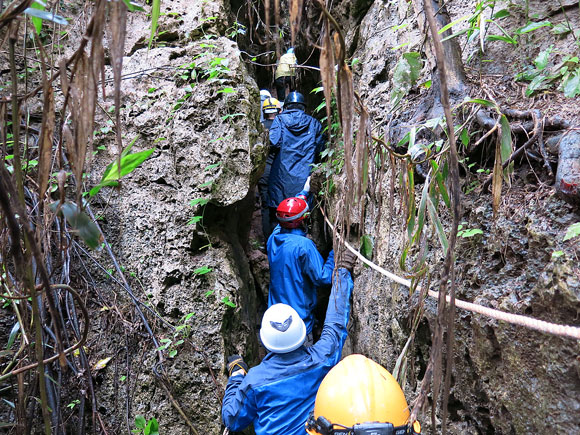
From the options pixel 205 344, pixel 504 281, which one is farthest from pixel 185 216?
pixel 504 281

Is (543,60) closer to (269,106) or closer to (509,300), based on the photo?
(509,300)

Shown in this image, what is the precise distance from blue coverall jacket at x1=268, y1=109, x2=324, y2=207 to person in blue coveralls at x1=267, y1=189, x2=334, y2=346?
2.75 ft

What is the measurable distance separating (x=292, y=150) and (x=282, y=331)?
3360 millimetres

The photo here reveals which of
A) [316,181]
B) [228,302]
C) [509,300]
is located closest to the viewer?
[509,300]

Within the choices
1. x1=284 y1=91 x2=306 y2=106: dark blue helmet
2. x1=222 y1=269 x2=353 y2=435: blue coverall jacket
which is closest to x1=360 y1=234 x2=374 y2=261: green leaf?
x1=222 y1=269 x2=353 y2=435: blue coverall jacket

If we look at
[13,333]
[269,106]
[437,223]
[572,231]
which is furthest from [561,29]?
[269,106]

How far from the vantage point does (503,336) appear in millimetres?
2092

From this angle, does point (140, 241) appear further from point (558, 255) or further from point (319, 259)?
point (558, 255)

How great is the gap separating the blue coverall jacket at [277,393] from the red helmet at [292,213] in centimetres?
190

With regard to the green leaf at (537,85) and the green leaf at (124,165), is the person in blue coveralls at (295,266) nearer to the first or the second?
the green leaf at (537,85)

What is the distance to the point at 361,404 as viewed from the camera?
7.43 feet

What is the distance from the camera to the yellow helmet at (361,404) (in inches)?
86.7

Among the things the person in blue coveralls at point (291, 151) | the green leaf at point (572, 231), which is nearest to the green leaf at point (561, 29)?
the green leaf at point (572, 231)

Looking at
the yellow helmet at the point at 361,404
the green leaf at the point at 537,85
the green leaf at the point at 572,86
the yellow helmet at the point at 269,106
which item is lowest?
the yellow helmet at the point at 361,404
